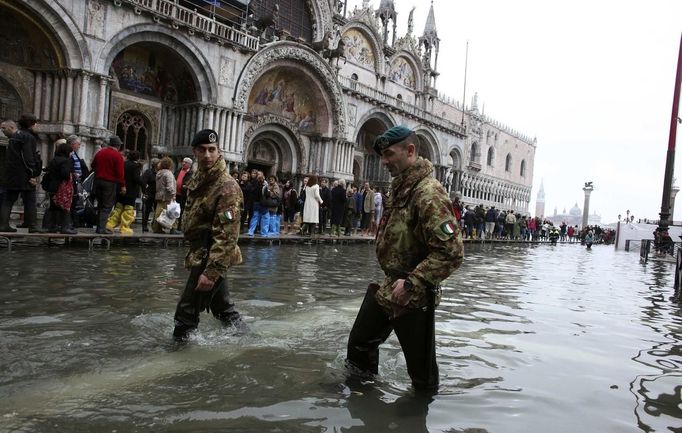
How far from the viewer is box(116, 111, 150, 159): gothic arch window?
1989cm

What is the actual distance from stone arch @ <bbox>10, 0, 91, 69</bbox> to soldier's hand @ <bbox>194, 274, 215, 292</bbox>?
15061 millimetres

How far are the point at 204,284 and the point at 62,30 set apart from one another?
1537cm

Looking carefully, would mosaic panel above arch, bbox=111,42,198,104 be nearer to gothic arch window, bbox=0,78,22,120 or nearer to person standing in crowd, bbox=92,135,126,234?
gothic arch window, bbox=0,78,22,120

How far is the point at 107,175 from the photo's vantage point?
9.70m

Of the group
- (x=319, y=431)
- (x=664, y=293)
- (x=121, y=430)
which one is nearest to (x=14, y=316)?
(x=121, y=430)

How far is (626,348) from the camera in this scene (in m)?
4.98

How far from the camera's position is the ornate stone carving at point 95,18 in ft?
54.0

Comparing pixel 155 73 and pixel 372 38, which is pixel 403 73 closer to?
pixel 372 38

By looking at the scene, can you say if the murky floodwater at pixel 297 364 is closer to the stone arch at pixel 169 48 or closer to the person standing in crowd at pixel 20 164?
the person standing in crowd at pixel 20 164

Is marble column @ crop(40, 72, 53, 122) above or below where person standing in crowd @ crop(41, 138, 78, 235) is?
above

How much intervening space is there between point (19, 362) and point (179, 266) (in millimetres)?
4887

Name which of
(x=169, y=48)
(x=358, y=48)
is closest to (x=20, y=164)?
(x=169, y=48)

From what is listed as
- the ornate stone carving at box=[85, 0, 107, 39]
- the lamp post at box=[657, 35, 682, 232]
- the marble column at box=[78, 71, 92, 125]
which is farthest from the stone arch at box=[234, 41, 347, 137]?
the lamp post at box=[657, 35, 682, 232]

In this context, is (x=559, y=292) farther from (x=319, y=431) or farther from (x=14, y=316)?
(x=14, y=316)
